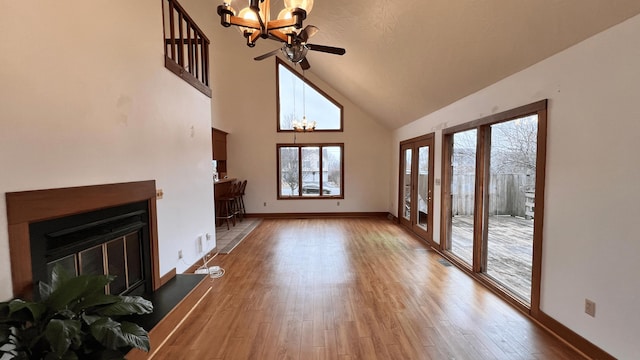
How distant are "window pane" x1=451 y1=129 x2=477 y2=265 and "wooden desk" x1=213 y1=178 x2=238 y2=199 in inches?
201

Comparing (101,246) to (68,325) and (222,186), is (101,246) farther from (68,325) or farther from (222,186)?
(222,186)

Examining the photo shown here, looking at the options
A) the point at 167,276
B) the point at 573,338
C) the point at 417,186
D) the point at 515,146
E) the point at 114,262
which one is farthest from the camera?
the point at 417,186

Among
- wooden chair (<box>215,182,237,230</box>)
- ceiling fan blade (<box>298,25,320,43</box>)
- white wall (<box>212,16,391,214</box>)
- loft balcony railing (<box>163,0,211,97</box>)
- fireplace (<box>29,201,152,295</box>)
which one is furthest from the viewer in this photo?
white wall (<box>212,16,391,214</box>)

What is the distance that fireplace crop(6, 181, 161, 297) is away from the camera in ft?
5.39

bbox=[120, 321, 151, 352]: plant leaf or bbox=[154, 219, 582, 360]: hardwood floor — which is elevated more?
bbox=[120, 321, 151, 352]: plant leaf

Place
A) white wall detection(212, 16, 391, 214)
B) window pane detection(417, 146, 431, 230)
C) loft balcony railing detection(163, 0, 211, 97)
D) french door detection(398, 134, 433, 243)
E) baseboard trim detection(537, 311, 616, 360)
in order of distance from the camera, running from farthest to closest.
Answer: white wall detection(212, 16, 391, 214), window pane detection(417, 146, 431, 230), french door detection(398, 134, 433, 243), loft balcony railing detection(163, 0, 211, 97), baseboard trim detection(537, 311, 616, 360)

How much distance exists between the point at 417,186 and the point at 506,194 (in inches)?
109

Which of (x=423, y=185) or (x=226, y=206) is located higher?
(x=423, y=185)

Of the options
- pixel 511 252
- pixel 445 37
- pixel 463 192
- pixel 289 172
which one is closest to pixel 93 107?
pixel 445 37

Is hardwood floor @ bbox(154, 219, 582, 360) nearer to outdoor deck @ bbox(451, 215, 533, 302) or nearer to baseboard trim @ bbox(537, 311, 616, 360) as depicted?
baseboard trim @ bbox(537, 311, 616, 360)

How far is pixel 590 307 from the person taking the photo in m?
2.11

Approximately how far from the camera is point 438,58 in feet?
11.2

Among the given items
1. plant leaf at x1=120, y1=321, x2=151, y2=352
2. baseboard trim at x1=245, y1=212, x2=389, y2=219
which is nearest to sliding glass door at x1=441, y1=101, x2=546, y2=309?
plant leaf at x1=120, y1=321, x2=151, y2=352

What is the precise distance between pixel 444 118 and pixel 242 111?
18.0 ft
